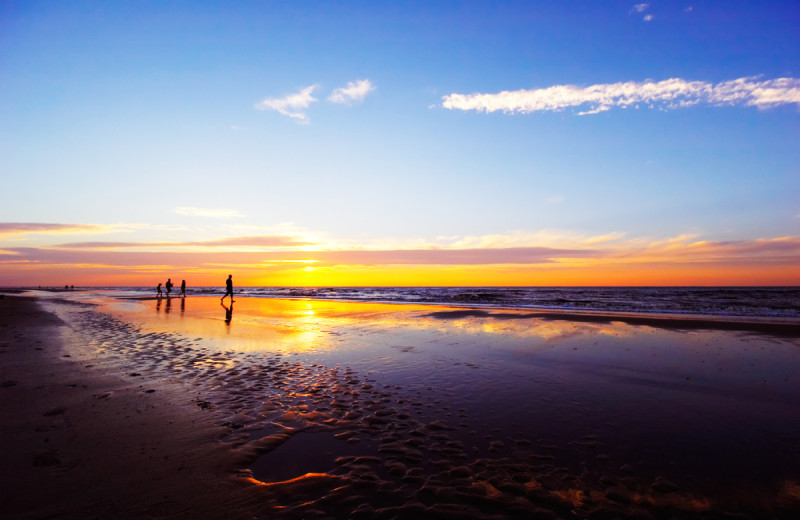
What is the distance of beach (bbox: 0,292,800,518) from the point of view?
4.53m

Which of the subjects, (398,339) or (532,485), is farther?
(398,339)

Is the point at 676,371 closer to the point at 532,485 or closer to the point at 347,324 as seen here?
the point at 532,485

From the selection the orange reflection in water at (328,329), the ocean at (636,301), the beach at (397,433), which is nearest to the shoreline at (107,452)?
the beach at (397,433)

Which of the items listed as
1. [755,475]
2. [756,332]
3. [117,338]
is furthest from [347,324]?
[756,332]

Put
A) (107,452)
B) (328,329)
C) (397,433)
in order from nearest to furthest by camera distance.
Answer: (107,452)
(397,433)
(328,329)

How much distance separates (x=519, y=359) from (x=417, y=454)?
319 inches

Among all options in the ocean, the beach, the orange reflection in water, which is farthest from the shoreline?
the ocean

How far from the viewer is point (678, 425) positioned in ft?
23.5

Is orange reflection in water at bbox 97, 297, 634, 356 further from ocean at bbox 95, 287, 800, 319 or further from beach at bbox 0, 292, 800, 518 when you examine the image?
ocean at bbox 95, 287, 800, 319

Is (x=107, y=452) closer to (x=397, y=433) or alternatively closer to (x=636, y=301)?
(x=397, y=433)

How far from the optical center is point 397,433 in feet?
21.8

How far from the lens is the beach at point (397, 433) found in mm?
4531

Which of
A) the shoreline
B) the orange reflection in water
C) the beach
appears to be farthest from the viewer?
the orange reflection in water

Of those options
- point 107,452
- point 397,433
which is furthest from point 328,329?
point 107,452
